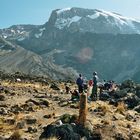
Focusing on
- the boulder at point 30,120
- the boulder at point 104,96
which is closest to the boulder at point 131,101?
the boulder at point 104,96

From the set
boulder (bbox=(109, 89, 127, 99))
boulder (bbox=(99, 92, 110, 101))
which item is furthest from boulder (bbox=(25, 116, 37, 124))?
boulder (bbox=(109, 89, 127, 99))

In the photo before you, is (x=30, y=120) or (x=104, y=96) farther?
(x=104, y=96)

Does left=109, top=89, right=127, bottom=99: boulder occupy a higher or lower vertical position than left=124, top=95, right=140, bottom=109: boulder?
lower

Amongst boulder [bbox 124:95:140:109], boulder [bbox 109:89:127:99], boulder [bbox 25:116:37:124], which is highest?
boulder [bbox 25:116:37:124]

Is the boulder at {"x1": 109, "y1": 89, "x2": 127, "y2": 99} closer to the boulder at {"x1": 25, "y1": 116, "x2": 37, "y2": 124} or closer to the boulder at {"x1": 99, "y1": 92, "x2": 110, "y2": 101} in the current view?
the boulder at {"x1": 99, "y1": 92, "x2": 110, "y2": 101}

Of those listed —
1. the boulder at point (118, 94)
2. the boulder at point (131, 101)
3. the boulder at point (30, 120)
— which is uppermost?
the boulder at point (30, 120)

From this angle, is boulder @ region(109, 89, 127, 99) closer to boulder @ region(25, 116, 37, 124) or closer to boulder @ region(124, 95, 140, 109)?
boulder @ region(124, 95, 140, 109)

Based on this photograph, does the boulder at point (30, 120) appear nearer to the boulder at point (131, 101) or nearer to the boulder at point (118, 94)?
the boulder at point (131, 101)

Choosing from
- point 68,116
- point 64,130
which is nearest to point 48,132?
point 64,130

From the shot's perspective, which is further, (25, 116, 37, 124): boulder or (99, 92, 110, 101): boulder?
(99, 92, 110, 101): boulder

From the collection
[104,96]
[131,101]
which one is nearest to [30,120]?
[131,101]

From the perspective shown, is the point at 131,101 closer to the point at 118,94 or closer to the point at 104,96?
the point at 104,96

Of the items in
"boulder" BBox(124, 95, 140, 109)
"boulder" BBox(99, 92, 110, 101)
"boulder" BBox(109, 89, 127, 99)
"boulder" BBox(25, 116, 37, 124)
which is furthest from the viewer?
"boulder" BBox(109, 89, 127, 99)

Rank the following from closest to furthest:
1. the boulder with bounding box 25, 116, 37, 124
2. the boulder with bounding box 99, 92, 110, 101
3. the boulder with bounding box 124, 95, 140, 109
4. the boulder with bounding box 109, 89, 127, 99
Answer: the boulder with bounding box 25, 116, 37, 124 < the boulder with bounding box 124, 95, 140, 109 < the boulder with bounding box 99, 92, 110, 101 < the boulder with bounding box 109, 89, 127, 99
